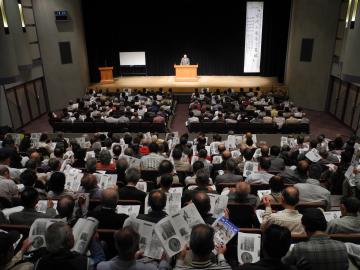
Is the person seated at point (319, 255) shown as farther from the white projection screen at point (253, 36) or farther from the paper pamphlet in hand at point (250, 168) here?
the white projection screen at point (253, 36)

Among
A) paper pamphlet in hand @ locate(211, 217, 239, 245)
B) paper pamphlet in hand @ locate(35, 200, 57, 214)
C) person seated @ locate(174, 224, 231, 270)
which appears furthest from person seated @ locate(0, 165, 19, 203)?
person seated @ locate(174, 224, 231, 270)

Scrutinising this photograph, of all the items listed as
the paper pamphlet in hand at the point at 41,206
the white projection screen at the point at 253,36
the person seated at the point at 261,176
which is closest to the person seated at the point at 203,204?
the paper pamphlet in hand at the point at 41,206

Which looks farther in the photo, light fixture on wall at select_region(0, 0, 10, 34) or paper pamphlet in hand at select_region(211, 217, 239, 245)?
light fixture on wall at select_region(0, 0, 10, 34)

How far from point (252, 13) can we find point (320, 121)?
812 cm

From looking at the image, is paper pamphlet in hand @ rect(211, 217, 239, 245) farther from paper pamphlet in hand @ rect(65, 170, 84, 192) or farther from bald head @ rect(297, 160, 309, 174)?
bald head @ rect(297, 160, 309, 174)

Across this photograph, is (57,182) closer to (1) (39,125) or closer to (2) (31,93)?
(1) (39,125)

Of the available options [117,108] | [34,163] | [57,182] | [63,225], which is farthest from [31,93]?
[63,225]

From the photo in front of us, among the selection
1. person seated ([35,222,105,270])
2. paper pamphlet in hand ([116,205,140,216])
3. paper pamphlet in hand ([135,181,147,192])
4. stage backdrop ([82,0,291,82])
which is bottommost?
paper pamphlet in hand ([135,181,147,192])

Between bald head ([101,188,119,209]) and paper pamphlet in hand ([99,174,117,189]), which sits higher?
bald head ([101,188,119,209])

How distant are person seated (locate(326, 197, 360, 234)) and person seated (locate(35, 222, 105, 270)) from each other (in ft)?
9.24

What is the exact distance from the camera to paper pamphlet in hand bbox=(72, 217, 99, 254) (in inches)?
128

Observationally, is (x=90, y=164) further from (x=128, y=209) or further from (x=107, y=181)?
(x=128, y=209)

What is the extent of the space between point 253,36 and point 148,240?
1862 cm

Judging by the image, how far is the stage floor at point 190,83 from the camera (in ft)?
58.3
